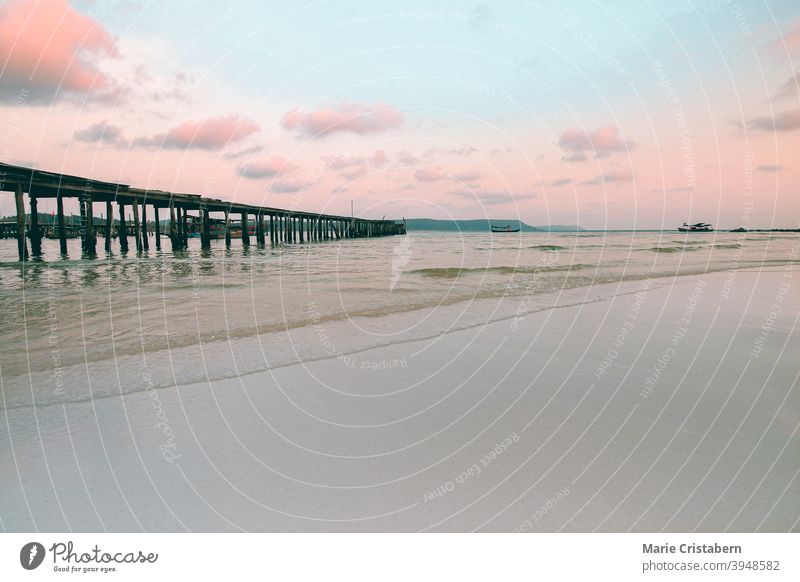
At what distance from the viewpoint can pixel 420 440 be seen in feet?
12.6

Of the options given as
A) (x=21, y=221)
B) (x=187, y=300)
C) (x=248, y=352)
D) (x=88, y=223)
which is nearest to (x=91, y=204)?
(x=88, y=223)

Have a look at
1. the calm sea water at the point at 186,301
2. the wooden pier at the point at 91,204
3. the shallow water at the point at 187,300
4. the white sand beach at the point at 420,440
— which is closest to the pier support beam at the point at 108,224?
the wooden pier at the point at 91,204

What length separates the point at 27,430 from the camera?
4.10 metres

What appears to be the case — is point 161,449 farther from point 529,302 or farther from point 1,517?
point 529,302

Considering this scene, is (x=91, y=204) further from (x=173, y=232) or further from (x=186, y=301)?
(x=186, y=301)

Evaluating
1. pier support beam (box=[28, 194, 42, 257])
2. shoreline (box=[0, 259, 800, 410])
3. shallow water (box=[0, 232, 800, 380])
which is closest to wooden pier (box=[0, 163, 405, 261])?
pier support beam (box=[28, 194, 42, 257])

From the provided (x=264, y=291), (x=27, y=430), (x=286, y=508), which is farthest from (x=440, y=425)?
(x=264, y=291)

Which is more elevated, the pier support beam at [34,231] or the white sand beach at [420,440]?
the pier support beam at [34,231]

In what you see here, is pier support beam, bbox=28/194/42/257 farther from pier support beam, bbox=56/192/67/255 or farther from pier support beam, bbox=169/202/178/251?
pier support beam, bbox=169/202/178/251

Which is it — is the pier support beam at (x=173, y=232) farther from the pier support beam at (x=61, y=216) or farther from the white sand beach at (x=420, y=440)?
the white sand beach at (x=420, y=440)

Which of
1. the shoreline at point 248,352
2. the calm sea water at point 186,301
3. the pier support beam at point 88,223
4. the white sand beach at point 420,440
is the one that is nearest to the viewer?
the white sand beach at point 420,440

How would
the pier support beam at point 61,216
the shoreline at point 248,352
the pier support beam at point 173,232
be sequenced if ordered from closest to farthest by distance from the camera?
the shoreline at point 248,352
the pier support beam at point 61,216
the pier support beam at point 173,232

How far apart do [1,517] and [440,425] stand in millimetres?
3149

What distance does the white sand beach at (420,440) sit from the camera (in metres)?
2.88
